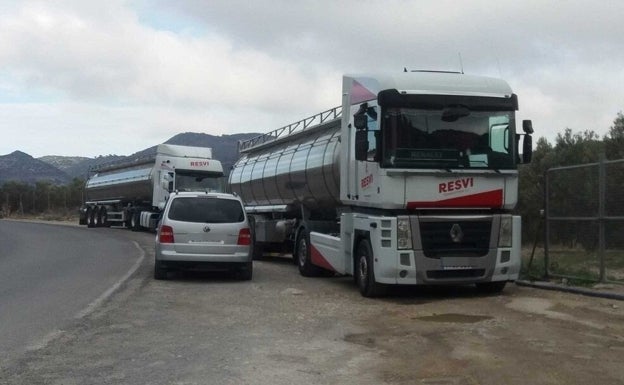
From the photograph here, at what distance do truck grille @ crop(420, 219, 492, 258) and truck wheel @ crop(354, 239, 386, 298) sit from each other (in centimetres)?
96

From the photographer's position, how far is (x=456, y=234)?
1231cm

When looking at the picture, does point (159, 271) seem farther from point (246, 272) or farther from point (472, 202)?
point (472, 202)

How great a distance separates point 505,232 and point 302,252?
5.82 m

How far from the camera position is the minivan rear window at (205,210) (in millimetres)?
15469

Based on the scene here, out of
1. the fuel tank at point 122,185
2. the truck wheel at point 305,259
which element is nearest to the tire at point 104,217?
the fuel tank at point 122,185

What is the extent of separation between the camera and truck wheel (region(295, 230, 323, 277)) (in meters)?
16.8

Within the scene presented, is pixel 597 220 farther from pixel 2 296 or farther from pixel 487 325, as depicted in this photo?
pixel 2 296

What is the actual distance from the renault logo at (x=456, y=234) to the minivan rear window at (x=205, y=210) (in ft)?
16.6

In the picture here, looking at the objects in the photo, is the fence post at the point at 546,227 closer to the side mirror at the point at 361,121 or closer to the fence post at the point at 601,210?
the fence post at the point at 601,210

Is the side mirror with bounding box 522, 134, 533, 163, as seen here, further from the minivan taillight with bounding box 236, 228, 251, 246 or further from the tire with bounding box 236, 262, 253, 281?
the tire with bounding box 236, 262, 253, 281

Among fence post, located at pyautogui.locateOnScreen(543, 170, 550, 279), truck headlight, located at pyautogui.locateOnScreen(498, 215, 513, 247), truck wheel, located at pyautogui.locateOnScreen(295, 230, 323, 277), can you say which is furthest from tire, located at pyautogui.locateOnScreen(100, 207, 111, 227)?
truck headlight, located at pyautogui.locateOnScreen(498, 215, 513, 247)

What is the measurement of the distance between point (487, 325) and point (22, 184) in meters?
109

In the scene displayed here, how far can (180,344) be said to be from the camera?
350 inches

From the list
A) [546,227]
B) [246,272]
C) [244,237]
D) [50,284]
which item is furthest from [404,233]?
[50,284]
